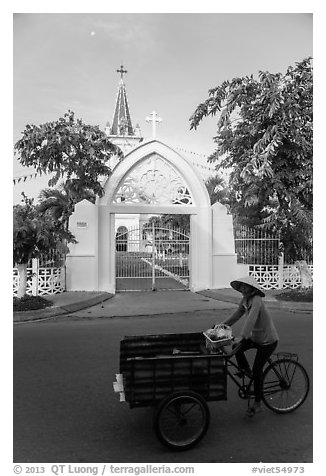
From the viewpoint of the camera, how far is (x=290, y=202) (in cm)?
725

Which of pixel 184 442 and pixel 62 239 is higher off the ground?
pixel 62 239

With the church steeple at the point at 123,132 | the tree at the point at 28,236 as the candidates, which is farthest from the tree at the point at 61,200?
the tree at the point at 28,236

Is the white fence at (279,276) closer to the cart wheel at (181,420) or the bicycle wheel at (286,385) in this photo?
the bicycle wheel at (286,385)

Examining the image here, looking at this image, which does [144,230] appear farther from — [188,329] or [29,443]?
[29,443]

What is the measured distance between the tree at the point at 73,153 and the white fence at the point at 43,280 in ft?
6.60

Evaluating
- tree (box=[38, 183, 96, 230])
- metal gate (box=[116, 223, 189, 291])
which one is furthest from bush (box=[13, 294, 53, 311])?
tree (box=[38, 183, 96, 230])

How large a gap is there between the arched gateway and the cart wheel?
651cm

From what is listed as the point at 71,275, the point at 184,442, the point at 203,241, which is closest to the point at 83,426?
the point at 184,442

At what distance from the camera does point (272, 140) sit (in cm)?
667

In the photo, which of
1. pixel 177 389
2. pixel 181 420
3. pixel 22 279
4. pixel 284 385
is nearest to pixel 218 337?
pixel 177 389

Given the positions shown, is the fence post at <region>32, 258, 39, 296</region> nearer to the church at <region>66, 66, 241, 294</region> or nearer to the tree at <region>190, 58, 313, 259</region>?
the church at <region>66, 66, 241, 294</region>

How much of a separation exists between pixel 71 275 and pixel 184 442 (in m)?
6.65

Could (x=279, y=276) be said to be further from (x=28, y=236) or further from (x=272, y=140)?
(x=28, y=236)

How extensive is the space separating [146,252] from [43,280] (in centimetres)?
264
